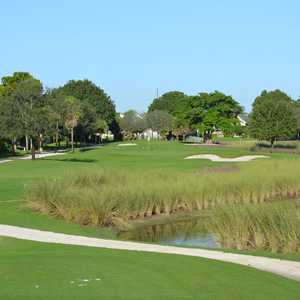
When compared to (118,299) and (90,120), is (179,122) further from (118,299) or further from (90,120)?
(118,299)

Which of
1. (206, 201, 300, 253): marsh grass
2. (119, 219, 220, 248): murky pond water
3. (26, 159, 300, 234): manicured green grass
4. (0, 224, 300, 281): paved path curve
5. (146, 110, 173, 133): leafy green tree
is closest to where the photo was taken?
(0, 224, 300, 281): paved path curve

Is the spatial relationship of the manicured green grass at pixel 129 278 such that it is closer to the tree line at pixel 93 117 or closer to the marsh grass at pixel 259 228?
the marsh grass at pixel 259 228

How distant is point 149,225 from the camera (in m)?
24.9

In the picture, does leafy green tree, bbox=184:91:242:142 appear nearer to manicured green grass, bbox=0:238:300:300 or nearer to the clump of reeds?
the clump of reeds

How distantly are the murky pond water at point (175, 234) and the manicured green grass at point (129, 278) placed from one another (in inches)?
271

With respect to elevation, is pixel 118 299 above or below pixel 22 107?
below

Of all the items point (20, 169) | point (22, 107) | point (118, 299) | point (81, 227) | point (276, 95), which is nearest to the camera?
point (118, 299)

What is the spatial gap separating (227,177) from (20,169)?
2045cm

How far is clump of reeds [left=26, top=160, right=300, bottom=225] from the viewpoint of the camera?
23578 mm

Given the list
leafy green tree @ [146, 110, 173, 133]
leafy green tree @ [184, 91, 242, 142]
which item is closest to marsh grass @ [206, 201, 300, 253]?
leafy green tree @ [184, 91, 242, 142]

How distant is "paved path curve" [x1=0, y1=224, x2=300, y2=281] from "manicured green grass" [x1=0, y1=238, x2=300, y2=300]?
3.38 feet

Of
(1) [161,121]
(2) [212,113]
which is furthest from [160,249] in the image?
(1) [161,121]

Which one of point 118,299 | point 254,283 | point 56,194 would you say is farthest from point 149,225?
point 118,299

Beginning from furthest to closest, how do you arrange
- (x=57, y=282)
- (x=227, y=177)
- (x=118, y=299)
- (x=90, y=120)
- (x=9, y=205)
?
(x=90, y=120)
(x=227, y=177)
(x=9, y=205)
(x=57, y=282)
(x=118, y=299)
